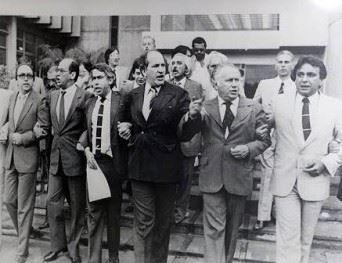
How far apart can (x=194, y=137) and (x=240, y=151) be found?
19cm

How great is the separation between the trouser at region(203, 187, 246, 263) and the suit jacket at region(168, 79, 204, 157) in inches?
6.8

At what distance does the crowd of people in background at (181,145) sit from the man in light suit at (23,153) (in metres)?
0.01

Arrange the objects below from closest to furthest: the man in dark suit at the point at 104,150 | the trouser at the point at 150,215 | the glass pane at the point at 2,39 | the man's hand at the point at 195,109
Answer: the man's hand at the point at 195,109 < the trouser at the point at 150,215 < the man in dark suit at the point at 104,150 < the glass pane at the point at 2,39

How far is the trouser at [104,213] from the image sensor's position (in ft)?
6.29

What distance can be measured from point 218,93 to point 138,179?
44cm

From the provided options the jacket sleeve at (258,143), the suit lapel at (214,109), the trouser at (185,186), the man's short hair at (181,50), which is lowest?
the trouser at (185,186)

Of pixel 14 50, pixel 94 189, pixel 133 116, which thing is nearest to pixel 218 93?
pixel 133 116

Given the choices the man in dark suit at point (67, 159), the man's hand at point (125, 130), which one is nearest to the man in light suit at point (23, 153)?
the man in dark suit at point (67, 159)

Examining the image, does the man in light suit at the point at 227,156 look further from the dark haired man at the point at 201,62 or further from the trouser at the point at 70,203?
the trouser at the point at 70,203

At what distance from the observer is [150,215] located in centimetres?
181

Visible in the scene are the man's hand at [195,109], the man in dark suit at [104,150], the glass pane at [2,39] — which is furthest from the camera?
the glass pane at [2,39]

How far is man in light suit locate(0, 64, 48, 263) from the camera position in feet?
6.75

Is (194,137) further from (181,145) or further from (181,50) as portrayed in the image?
(181,50)

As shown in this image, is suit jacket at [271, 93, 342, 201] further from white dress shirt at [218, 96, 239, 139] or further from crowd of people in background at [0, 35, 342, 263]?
white dress shirt at [218, 96, 239, 139]
